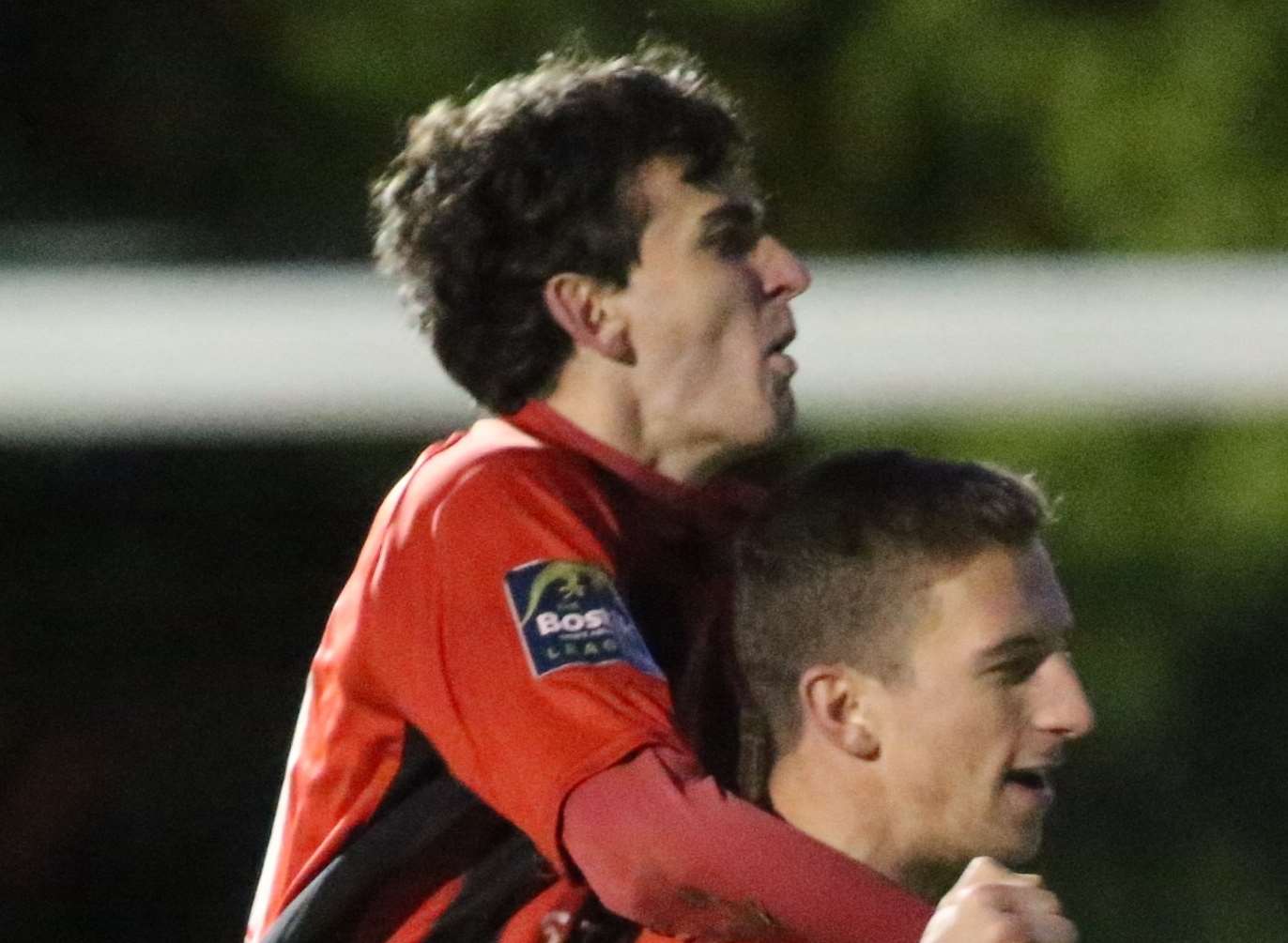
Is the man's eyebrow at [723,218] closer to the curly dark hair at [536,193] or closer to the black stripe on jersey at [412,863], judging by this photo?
the curly dark hair at [536,193]

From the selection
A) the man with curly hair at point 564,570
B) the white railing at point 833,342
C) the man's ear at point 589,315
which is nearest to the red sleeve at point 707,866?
the man with curly hair at point 564,570

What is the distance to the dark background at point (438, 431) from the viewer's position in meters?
5.74

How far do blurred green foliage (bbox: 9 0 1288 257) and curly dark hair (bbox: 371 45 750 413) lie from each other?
2983mm

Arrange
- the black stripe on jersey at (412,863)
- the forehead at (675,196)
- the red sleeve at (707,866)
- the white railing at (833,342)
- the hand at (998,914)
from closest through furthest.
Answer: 1. the hand at (998,914)
2. the red sleeve at (707,866)
3. the black stripe on jersey at (412,863)
4. the forehead at (675,196)
5. the white railing at (833,342)

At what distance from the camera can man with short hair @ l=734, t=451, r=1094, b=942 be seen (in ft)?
8.03

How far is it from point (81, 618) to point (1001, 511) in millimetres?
3720

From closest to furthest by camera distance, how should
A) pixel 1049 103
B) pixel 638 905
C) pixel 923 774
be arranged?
pixel 638 905 < pixel 923 774 < pixel 1049 103

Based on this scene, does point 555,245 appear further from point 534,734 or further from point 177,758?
point 177,758

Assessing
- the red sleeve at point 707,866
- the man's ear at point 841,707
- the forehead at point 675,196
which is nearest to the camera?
the red sleeve at point 707,866

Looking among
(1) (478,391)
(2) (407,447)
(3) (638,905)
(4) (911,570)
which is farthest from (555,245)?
(2) (407,447)

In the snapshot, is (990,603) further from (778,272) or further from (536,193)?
(536,193)

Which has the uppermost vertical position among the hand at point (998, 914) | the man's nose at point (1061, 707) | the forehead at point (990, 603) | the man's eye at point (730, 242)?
the man's eye at point (730, 242)

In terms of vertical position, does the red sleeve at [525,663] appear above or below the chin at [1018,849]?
above

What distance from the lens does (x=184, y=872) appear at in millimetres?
5957
